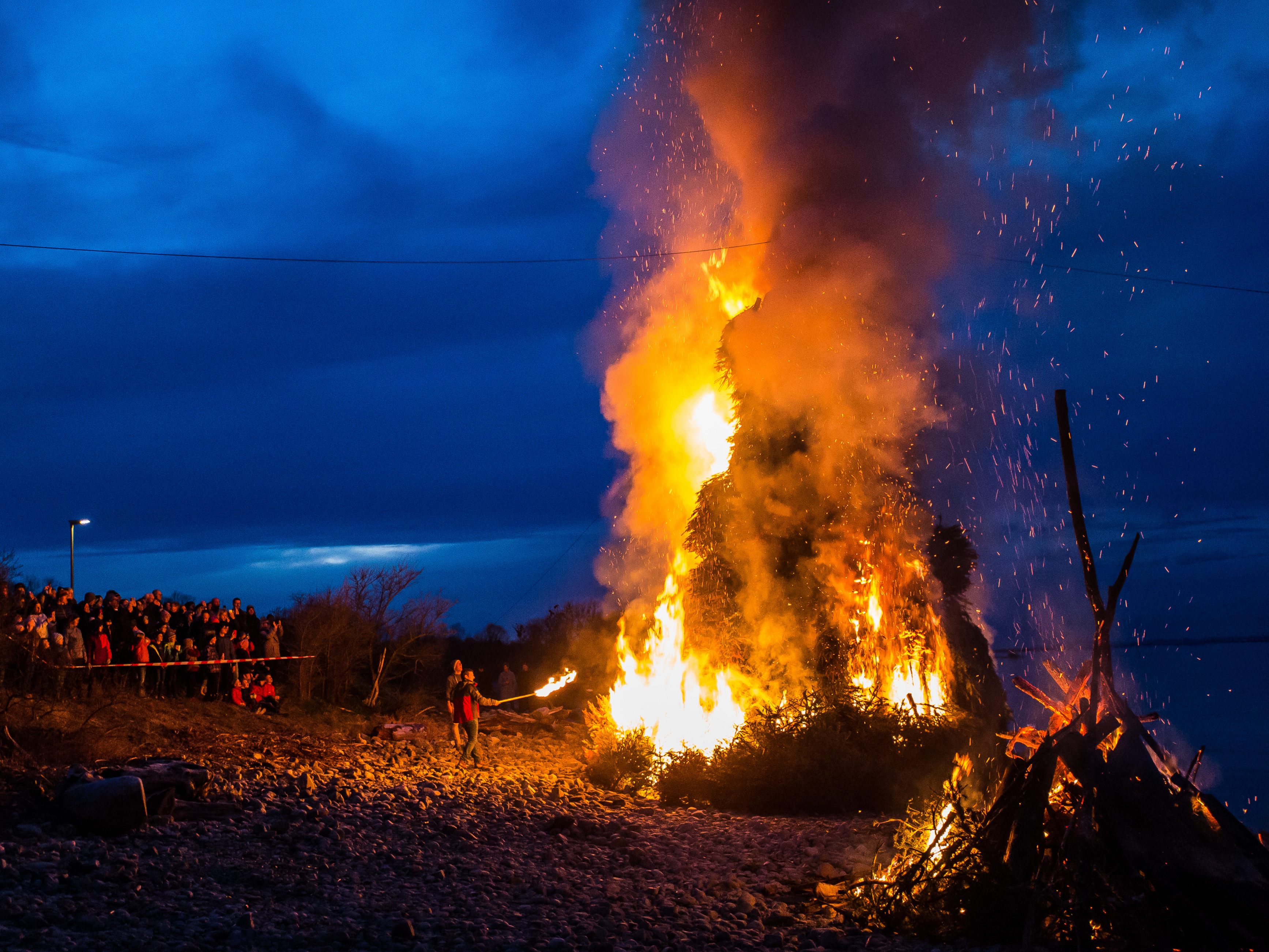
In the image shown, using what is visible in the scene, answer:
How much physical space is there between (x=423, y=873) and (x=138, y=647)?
8661 mm

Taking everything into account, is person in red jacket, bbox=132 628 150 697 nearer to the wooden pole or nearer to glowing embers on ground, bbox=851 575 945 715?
glowing embers on ground, bbox=851 575 945 715

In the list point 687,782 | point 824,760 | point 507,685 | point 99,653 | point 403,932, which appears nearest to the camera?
point 403,932

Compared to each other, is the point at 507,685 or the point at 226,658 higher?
the point at 226,658

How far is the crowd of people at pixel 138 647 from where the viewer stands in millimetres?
12438

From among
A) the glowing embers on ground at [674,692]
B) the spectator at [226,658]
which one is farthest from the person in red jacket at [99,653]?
the glowing embers on ground at [674,692]

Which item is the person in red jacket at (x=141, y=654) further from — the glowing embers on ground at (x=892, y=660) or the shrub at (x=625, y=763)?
the glowing embers on ground at (x=892, y=660)

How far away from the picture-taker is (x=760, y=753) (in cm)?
1162

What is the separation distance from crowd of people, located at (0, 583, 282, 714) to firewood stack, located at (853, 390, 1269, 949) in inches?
430

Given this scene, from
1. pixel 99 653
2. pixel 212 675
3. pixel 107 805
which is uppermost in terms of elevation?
pixel 99 653

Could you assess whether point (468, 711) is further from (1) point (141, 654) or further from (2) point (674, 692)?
(1) point (141, 654)

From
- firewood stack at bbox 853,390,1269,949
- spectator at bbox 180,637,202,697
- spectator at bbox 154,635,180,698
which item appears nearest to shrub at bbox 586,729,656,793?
firewood stack at bbox 853,390,1269,949

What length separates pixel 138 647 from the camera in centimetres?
1481

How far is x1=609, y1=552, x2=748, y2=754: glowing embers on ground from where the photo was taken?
13578 mm

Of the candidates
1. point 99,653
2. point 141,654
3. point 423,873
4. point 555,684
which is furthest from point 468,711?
point 423,873
